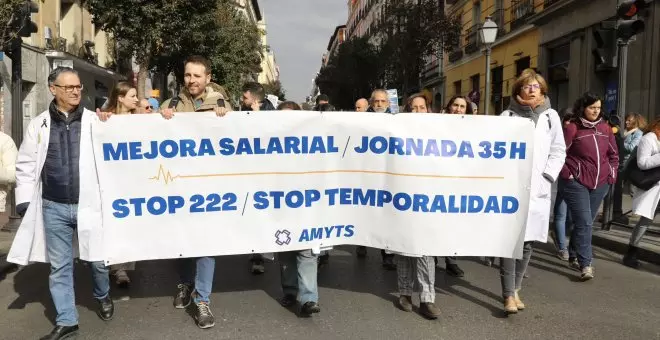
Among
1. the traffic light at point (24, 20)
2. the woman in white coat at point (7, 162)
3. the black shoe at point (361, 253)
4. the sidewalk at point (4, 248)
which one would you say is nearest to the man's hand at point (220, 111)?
the woman in white coat at point (7, 162)

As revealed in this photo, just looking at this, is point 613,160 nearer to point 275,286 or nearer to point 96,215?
point 275,286

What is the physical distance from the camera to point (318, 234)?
4434 millimetres

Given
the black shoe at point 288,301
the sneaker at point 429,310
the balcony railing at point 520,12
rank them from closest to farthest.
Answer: the sneaker at point 429,310 → the black shoe at point 288,301 → the balcony railing at point 520,12

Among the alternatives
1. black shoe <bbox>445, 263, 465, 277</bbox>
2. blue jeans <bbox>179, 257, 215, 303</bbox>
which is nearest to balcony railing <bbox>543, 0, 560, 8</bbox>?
black shoe <bbox>445, 263, 465, 277</bbox>

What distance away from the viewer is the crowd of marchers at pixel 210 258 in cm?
393

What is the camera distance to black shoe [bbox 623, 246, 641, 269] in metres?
6.41

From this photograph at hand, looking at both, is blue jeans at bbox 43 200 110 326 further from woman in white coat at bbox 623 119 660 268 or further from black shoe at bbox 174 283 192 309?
woman in white coat at bbox 623 119 660 268

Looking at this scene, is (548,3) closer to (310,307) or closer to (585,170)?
(585,170)

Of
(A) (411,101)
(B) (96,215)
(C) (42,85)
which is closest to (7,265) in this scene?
(B) (96,215)

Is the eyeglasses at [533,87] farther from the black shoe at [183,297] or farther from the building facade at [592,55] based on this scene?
the building facade at [592,55]

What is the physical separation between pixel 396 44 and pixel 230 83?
7.24 metres

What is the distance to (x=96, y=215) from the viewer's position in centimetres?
408

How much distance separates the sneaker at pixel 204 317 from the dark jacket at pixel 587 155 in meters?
3.70

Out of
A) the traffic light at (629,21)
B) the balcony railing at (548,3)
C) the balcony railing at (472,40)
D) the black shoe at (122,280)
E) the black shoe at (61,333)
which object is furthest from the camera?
the balcony railing at (472,40)
